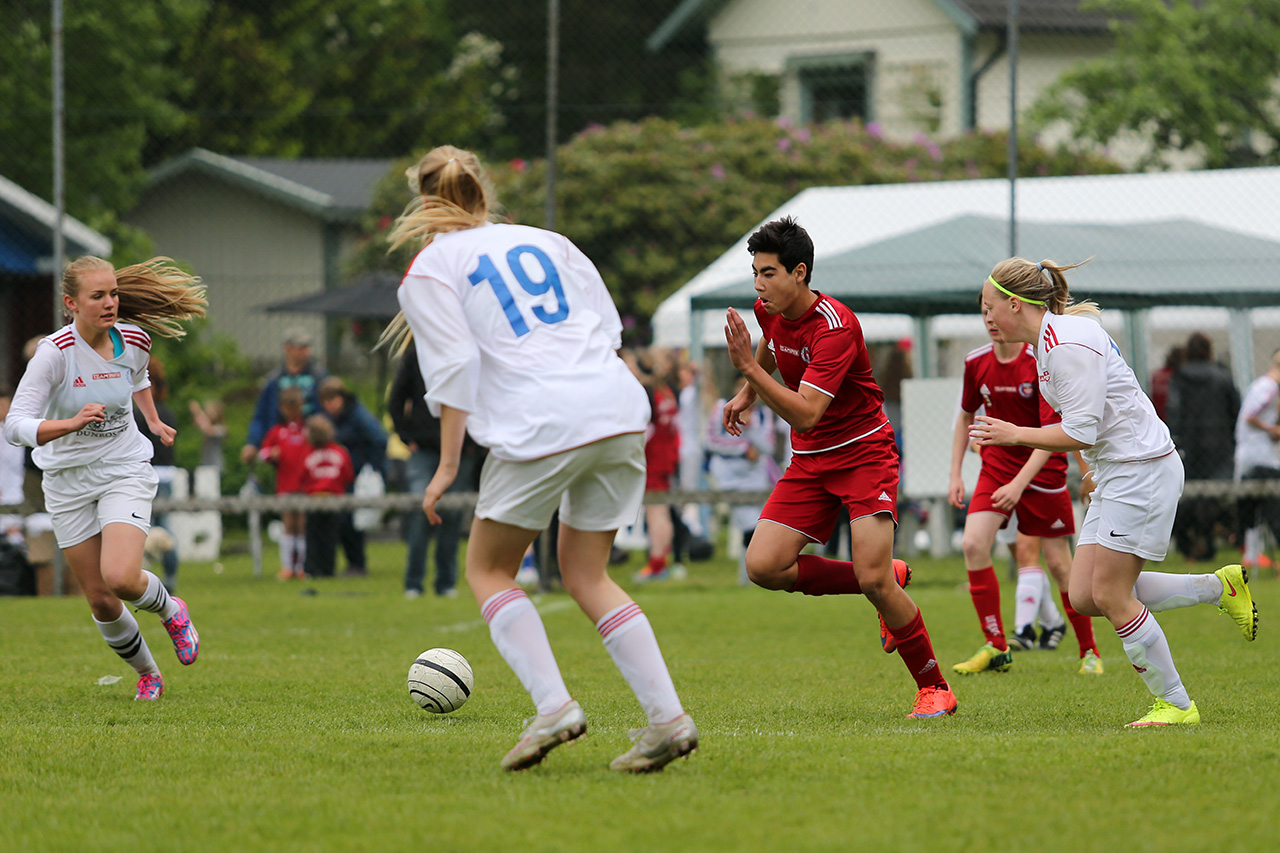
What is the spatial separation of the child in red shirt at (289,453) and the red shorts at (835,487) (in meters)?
8.33

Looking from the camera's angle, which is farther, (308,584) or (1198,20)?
(1198,20)

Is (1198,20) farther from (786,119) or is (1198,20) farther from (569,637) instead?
(569,637)

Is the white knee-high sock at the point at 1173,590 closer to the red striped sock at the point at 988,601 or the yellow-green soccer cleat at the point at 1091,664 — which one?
the yellow-green soccer cleat at the point at 1091,664

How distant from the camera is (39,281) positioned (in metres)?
16.6

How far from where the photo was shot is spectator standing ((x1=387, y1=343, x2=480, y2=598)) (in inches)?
460

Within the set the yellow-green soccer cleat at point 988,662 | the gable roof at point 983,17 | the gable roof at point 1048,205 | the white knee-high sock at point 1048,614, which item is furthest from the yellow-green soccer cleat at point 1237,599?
the gable roof at point 983,17

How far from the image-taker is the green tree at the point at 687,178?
2309cm

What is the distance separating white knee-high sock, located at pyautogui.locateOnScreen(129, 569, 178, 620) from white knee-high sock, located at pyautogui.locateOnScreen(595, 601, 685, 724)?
2881mm

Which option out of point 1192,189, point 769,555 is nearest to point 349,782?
point 769,555

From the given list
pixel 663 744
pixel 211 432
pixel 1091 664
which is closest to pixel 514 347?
pixel 663 744

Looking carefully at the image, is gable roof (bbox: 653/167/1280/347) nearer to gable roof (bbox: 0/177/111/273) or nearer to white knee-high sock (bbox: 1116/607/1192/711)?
gable roof (bbox: 0/177/111/273)

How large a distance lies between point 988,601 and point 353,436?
8.06m

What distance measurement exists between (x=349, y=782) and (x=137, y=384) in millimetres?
3041

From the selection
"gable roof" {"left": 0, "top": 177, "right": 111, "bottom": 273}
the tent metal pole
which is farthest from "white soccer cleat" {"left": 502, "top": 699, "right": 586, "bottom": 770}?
"gable roof" {"left": 0, "top": 177, "right": 111, "bottom": 273}
